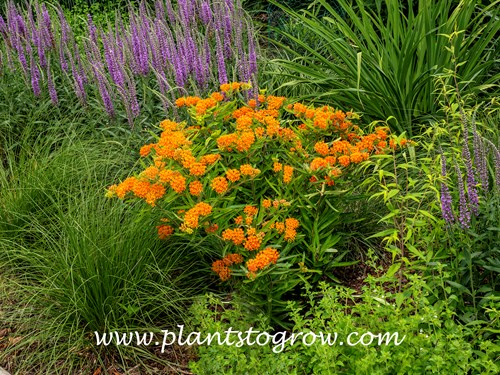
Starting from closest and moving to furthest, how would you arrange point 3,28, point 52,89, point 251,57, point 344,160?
1. point 344,160
2. point 251,57
3. point 52,89
4. point 3,28

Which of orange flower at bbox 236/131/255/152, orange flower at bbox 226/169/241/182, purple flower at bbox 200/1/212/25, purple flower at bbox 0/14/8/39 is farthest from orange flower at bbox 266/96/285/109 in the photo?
purple flower at bbox 0/14/8/39

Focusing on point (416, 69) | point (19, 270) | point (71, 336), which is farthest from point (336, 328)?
point (416, 69)

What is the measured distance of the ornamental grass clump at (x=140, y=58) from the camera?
15.2 feet

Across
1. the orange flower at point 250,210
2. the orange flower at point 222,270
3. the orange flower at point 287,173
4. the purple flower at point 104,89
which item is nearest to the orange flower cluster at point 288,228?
the orange flower at point 250,210

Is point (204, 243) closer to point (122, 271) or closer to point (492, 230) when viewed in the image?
point (122, 271)

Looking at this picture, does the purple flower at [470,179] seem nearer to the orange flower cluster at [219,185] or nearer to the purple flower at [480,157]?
the purple flower at [480,157]

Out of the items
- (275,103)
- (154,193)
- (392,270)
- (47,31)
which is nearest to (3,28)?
(47,31)

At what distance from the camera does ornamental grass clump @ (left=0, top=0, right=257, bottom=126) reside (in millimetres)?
4629

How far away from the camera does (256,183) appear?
371 cm

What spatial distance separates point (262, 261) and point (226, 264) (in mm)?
347

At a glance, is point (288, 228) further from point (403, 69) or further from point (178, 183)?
point (403, 69)

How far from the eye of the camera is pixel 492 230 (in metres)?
3.03

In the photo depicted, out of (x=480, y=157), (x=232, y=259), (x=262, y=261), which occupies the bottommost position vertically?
(x=232, y=259)

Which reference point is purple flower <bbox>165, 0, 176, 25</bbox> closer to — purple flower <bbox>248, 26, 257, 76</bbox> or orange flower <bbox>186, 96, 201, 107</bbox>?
purple flower <bbox>248, 26, 257, 76</bbox>
